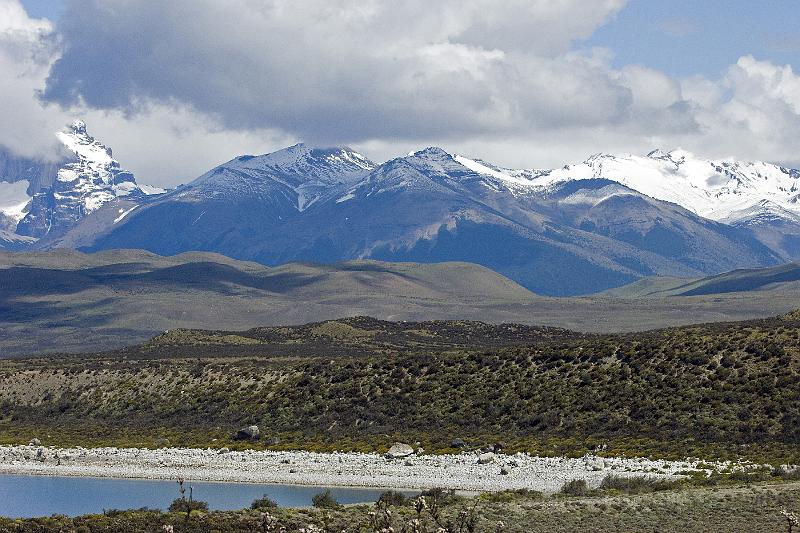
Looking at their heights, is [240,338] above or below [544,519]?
above

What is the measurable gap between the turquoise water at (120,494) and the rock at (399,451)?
953 centimetres

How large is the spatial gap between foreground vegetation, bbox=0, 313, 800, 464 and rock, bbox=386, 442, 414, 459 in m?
1.68

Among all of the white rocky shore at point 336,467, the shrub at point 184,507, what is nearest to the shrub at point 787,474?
the white rocky shore at point 336,467

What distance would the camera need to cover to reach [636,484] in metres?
54.0

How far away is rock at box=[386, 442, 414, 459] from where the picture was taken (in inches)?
2830

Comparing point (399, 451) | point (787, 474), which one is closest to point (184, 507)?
point (787, 474)

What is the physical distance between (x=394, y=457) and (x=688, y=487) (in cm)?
2205

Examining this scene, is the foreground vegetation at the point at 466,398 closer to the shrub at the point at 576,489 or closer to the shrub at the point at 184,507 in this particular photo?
the shrub at the point at 576,489

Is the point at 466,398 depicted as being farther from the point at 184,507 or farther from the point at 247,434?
the point at 184,507

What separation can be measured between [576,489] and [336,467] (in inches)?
752

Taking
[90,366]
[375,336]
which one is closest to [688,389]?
[90,366]

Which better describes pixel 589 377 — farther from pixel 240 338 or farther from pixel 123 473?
pixel 240 338

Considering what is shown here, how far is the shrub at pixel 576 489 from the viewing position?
5156 centimetres

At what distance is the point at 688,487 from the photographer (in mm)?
52500
